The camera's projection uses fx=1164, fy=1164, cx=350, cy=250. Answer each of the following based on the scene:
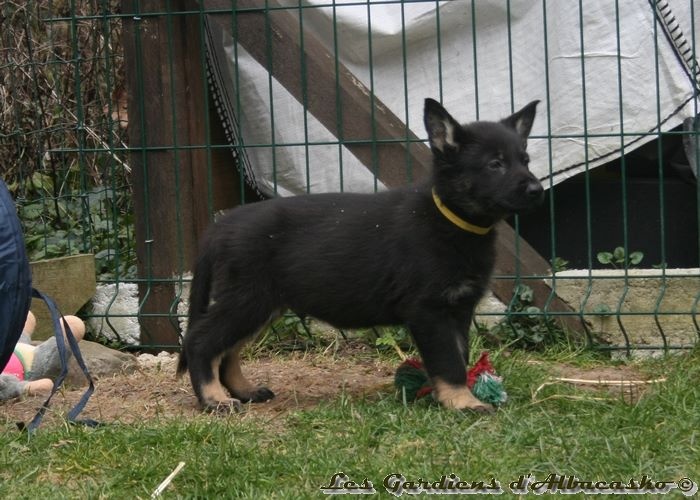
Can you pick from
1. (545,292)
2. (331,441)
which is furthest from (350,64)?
(331,441)

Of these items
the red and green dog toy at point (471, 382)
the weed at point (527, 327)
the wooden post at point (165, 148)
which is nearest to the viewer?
the red and green dog toy at point (471, 382)

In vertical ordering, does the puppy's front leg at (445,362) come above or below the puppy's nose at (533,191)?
below

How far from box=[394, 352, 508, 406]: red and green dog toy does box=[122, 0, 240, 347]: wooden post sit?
81.6 inches

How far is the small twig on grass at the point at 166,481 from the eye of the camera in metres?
4.17

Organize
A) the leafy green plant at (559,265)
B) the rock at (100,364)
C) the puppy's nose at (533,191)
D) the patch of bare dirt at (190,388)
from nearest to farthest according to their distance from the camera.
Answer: the puppy's nose at (533,191) → the patch of bare dirt at (190,388) → the rock at (100,364) → the leafy green plant at (559,265)

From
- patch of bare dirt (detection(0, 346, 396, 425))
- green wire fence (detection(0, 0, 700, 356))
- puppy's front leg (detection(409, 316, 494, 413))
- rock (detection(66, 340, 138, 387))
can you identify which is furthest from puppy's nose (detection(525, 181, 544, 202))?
rock (detection(66, 340, 138, 387))

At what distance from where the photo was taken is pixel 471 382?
548 cm

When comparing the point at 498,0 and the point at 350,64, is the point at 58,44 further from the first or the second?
the point at 498,0

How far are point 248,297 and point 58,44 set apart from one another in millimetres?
4271

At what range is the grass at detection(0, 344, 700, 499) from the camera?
422cm

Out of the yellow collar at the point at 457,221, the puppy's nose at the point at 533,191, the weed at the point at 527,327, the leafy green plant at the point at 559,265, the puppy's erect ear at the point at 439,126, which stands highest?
the puppy's erect ear at the point at 439,126

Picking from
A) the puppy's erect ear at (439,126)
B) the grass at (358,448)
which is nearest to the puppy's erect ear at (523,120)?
the puppy's erect ear at (439,126)

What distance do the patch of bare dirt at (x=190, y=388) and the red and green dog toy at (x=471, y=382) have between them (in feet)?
0.61

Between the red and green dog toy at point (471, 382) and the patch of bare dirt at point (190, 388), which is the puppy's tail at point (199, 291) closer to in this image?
the patch of bare dirt at point (190, 388)
